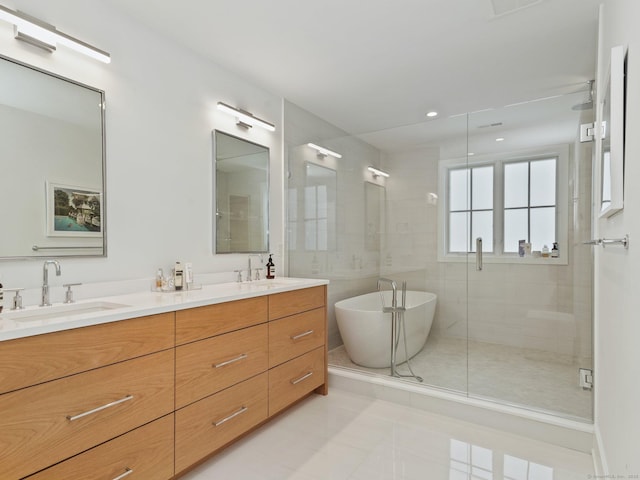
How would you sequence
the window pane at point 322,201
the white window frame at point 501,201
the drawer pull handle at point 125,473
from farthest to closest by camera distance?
the window pane at point 322,201 < the white window frame at point 501,201 < the drawer pull handle at point 125,473

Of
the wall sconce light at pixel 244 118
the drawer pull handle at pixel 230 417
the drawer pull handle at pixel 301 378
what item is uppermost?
the wall sconce light at pixel 244 118

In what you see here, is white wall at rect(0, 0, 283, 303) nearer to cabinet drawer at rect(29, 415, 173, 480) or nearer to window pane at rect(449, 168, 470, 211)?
cabinet drawer at rect(29, 415, 173, 480)

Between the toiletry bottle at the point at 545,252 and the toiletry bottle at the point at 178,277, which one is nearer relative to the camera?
the toiletry bottle at the point at 178,277

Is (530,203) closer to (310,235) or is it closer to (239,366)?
(310,235)

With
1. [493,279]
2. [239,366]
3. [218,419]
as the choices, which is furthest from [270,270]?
[493,279]

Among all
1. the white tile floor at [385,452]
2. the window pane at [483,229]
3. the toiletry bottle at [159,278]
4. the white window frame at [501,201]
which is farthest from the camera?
the window pane at [483,229]

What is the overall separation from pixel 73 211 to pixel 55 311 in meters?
0.50

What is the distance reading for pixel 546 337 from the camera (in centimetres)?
266

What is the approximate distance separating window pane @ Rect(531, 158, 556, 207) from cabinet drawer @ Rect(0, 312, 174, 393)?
2575mm

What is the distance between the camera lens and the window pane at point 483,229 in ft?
9.37

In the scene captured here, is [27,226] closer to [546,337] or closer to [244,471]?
[244,471]

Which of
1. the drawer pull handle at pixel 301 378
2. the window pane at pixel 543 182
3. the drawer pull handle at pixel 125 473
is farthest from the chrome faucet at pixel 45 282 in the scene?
the window pane at pixel 543 182

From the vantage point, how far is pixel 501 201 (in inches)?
111

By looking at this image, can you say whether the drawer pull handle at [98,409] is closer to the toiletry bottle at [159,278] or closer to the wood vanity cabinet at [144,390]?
the wood vanity cabinet at [144,390]
